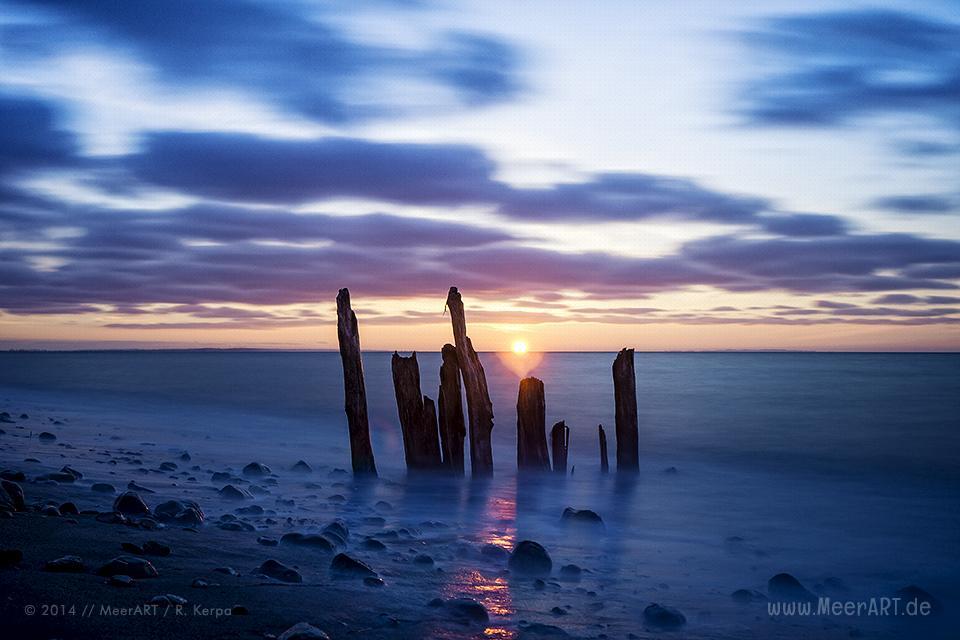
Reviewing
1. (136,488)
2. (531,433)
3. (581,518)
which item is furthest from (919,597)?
(136,488)

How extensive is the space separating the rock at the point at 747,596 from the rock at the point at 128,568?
16.5ft

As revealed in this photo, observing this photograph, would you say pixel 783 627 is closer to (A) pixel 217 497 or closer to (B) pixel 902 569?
(B) pixel 902 569

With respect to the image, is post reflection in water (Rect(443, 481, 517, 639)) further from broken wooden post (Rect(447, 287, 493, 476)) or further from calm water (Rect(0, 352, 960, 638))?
broken wooden post (Rect(447, 287, 493, 476))

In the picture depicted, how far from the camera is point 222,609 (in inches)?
190

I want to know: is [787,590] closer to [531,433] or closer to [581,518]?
[581,518]

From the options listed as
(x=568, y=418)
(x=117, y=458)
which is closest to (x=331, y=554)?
(x=117, y=458)

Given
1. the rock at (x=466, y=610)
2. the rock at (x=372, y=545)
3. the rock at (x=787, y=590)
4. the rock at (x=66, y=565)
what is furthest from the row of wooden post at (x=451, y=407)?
the rock at (x=66, y=565)

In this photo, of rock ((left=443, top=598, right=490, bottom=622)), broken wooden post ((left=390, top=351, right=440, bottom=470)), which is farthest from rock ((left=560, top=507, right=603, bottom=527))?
rock ((left=443, top=598, right=490, bottom=622))

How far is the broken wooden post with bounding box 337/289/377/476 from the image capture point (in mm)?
13086

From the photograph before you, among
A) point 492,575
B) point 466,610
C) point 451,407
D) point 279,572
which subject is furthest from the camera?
point 451,407

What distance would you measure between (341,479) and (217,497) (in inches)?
127

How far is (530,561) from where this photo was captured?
24.3 ft

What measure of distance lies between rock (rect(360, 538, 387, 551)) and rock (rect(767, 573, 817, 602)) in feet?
12.5

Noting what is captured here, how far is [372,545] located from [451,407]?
5.62 metres
